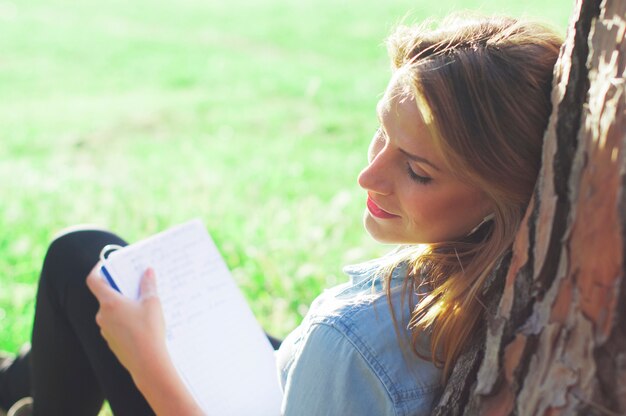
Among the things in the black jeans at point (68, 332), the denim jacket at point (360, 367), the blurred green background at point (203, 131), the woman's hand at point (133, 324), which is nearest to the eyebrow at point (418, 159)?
the denim jacket at point (360, 367)

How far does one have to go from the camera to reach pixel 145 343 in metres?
1.92

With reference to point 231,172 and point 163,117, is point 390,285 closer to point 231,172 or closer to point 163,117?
point 231,172

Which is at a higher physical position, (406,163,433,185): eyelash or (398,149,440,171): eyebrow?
(398,149,440,171): eyebrow

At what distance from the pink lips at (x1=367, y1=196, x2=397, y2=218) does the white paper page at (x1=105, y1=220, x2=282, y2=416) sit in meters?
0.63

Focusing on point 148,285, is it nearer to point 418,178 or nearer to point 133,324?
point 133,324

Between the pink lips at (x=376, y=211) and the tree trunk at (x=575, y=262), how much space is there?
41cm

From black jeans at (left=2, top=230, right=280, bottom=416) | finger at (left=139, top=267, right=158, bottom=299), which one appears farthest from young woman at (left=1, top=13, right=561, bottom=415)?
black jeans at (left=2, top=230, right=280, bottom=416)

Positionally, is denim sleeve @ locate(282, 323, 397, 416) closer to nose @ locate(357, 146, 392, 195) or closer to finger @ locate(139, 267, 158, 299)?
nose @ locate(357, 146, 392, 195)

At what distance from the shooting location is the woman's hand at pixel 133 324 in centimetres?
192

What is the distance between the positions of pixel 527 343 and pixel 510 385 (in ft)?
0.26

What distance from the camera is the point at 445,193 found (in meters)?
1.60

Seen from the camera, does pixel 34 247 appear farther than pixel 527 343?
Yes

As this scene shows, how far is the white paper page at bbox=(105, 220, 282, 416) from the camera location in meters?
2.08

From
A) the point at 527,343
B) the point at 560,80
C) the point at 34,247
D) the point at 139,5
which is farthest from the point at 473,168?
the point at 139,5
